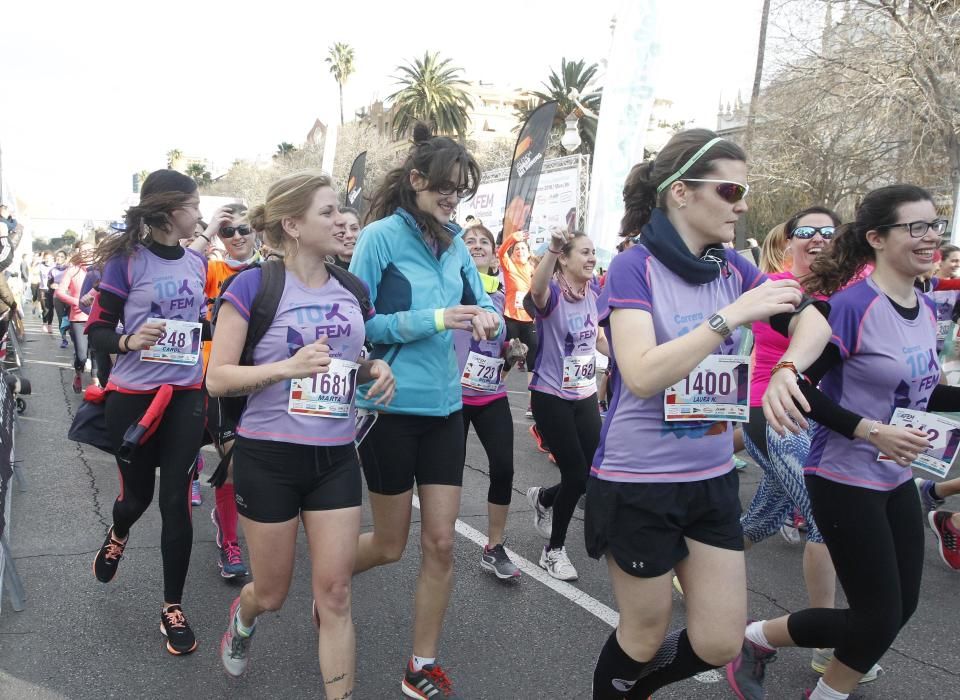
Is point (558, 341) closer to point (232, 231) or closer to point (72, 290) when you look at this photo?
point (232, 231)

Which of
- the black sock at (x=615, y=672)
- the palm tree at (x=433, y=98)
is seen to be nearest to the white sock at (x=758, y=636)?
the black sock at (x=615, y=672)

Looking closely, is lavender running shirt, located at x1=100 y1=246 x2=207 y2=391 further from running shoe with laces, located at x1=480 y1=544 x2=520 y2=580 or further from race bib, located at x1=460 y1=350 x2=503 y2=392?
running shoe with laces, located at x1=480 y1=544 x2=520 y2=580

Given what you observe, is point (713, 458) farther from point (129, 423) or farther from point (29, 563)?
point (29, 563)

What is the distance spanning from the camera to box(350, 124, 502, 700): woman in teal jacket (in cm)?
304

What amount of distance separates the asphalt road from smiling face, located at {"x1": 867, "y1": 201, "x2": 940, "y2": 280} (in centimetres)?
179

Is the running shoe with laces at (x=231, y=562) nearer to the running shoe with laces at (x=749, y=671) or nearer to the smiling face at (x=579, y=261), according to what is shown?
the smiling face at (x=579, y=261)

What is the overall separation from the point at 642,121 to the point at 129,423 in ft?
31.8

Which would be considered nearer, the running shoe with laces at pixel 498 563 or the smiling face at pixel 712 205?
the smiling face at pixel 712 205

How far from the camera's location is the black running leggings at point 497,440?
14.3 ft

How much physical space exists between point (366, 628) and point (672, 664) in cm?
182

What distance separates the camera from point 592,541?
239cm

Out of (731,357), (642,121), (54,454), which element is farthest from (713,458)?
(642,121)

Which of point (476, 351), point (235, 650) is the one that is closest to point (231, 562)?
point (235, 650)

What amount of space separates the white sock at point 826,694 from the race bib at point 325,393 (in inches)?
79.3
